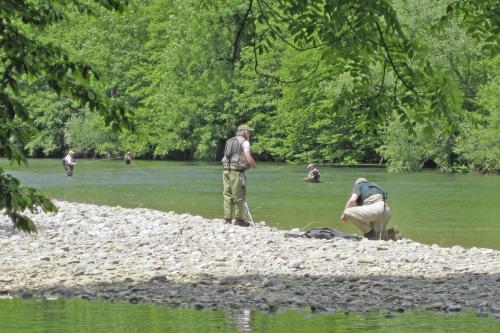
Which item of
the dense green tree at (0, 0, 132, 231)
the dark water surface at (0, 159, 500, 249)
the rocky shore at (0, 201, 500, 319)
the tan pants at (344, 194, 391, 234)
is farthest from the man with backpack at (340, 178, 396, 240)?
the dense green tree at (0, 0, 132, 231)

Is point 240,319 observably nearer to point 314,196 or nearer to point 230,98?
point 314,196

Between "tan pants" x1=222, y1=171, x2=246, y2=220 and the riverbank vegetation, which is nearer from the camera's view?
the riverbank vegetation

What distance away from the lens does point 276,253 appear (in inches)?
626

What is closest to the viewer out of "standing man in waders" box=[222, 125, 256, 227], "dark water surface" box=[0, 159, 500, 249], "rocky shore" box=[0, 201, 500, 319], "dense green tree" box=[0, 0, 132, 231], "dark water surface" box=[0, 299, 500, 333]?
"dense green tree" box=[0, 0, 132, 231]

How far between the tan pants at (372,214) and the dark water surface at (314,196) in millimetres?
2052

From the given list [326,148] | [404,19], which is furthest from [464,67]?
[326,148]

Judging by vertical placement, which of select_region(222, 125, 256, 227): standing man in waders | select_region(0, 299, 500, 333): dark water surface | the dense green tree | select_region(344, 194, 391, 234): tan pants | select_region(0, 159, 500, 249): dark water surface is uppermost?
the dense green tree

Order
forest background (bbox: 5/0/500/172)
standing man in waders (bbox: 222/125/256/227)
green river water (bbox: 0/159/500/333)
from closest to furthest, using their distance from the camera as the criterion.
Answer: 1. green river water (bbox: 0/159/500/333)
2. standing man in waders (bbox: 222/125/256/227)
3. forest background (bbox: 5/0/500/172)

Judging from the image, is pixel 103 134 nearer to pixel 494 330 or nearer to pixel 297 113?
pixel 297 113

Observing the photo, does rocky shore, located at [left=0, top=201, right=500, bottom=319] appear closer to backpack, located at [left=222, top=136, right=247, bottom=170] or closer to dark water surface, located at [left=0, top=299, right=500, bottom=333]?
dark water surface, located at [left=0, top=299, right=500, bottom=333]

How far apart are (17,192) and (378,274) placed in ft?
24.0

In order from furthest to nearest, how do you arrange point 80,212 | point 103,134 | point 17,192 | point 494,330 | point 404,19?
point 103,134 → point 404,19 → point 80,212 → point 494,330 → point 17,192

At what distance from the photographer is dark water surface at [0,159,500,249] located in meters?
24.3

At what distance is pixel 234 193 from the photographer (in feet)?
66.9
